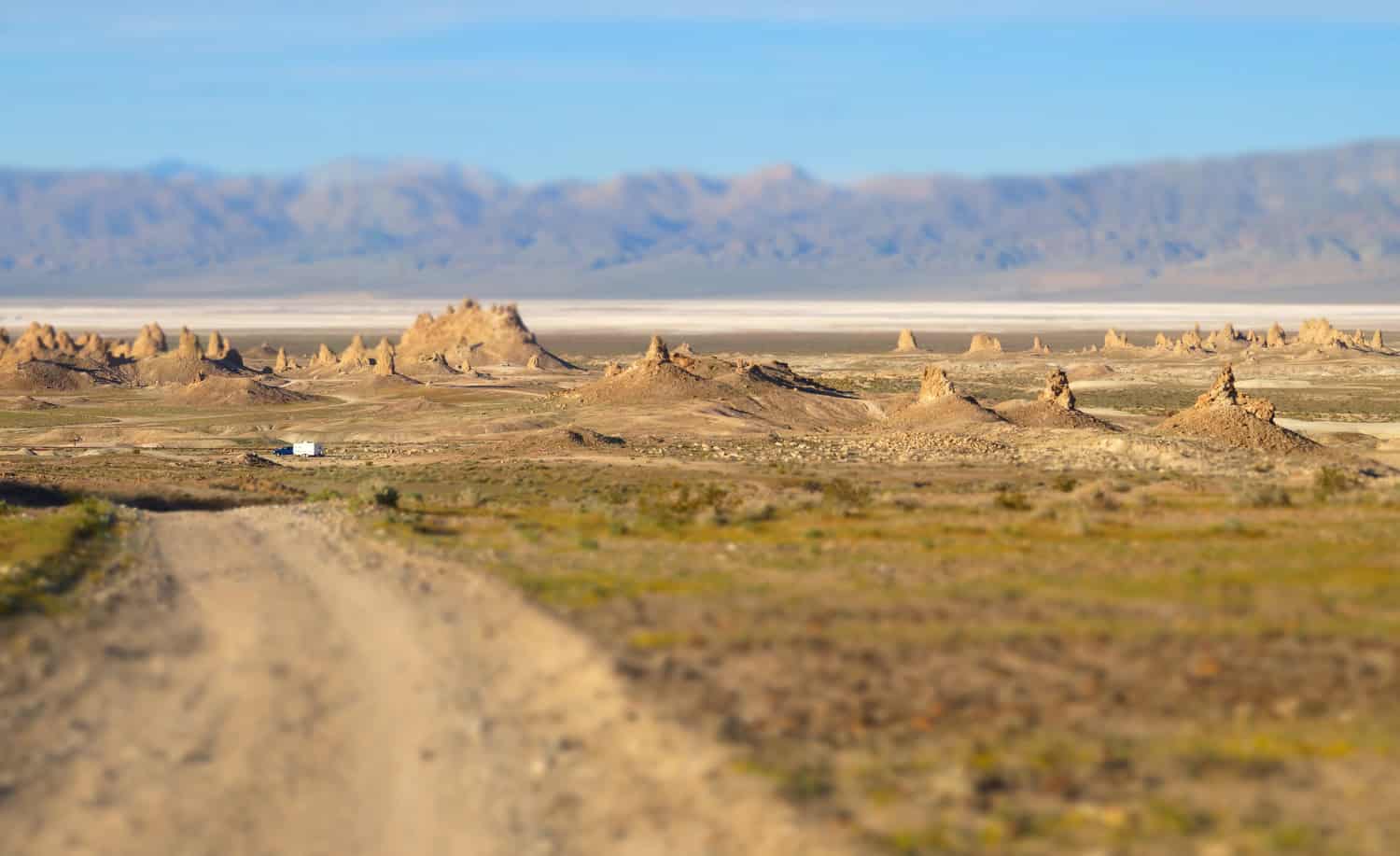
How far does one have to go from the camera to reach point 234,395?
98.8 metres

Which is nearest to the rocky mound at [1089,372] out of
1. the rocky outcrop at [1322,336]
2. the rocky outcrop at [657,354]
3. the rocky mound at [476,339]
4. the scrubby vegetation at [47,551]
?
the rocky outcrop at [1322,336]

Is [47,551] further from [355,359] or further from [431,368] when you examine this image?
[355,359]

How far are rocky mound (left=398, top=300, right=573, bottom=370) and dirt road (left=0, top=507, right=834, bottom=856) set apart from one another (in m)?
114

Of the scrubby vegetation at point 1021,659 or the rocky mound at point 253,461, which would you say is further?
the rocky mound at point 253,461

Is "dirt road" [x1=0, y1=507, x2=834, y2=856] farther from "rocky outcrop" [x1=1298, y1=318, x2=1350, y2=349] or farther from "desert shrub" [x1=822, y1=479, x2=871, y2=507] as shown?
"rocky outcrop" [x1=1298, y1=318, x2=1350, y2=349]

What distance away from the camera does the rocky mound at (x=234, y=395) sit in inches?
3856

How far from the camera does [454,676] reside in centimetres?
1638

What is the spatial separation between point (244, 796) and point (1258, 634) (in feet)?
32.8

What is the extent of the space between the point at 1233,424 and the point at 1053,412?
36.2ft

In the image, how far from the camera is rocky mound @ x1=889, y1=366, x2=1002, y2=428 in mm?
68625

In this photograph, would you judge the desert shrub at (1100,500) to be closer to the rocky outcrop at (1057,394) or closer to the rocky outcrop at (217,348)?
the rocky outcrop at (1057,394)

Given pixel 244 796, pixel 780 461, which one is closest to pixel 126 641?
pixel 244 796

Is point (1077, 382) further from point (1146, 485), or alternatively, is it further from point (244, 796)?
point (244, 796)

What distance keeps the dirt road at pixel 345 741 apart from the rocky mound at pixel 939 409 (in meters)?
49.7
